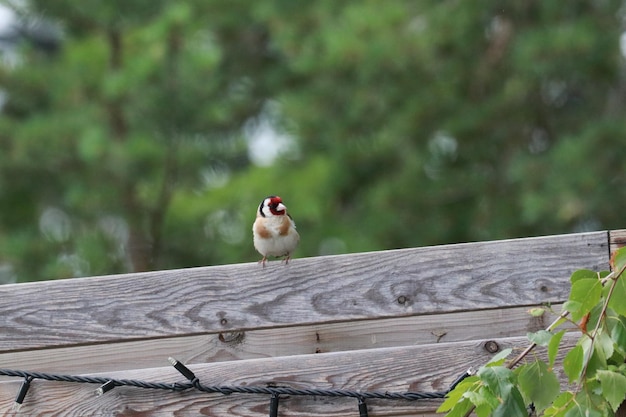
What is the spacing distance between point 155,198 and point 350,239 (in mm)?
1617

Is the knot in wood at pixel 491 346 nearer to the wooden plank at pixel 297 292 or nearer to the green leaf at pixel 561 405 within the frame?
the wooden plank at pixel 297 292

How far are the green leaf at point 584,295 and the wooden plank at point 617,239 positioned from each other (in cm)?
50

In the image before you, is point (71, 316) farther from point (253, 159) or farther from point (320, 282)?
point (253, 159)

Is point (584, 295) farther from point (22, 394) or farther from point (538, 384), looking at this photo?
point (22, 394)

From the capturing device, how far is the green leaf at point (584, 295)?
1.84 meters

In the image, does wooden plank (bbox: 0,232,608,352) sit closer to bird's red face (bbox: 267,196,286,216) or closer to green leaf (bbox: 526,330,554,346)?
green leaf (bbox: 526,330,554,346)

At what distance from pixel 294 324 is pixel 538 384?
2.10 ft

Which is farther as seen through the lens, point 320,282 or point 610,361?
point 320,282

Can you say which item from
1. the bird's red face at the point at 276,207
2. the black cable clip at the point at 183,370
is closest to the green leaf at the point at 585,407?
the black cable clip at the point at 183,370

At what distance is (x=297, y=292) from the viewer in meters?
2.40

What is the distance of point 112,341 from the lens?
2410mm

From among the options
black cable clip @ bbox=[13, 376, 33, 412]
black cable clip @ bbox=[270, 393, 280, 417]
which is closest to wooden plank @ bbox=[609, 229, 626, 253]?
black cable clip @ bbox=[270, 393, 280, 417]

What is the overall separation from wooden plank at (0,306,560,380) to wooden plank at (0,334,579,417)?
0.08m

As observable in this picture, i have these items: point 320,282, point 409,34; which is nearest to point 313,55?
point 409,34
